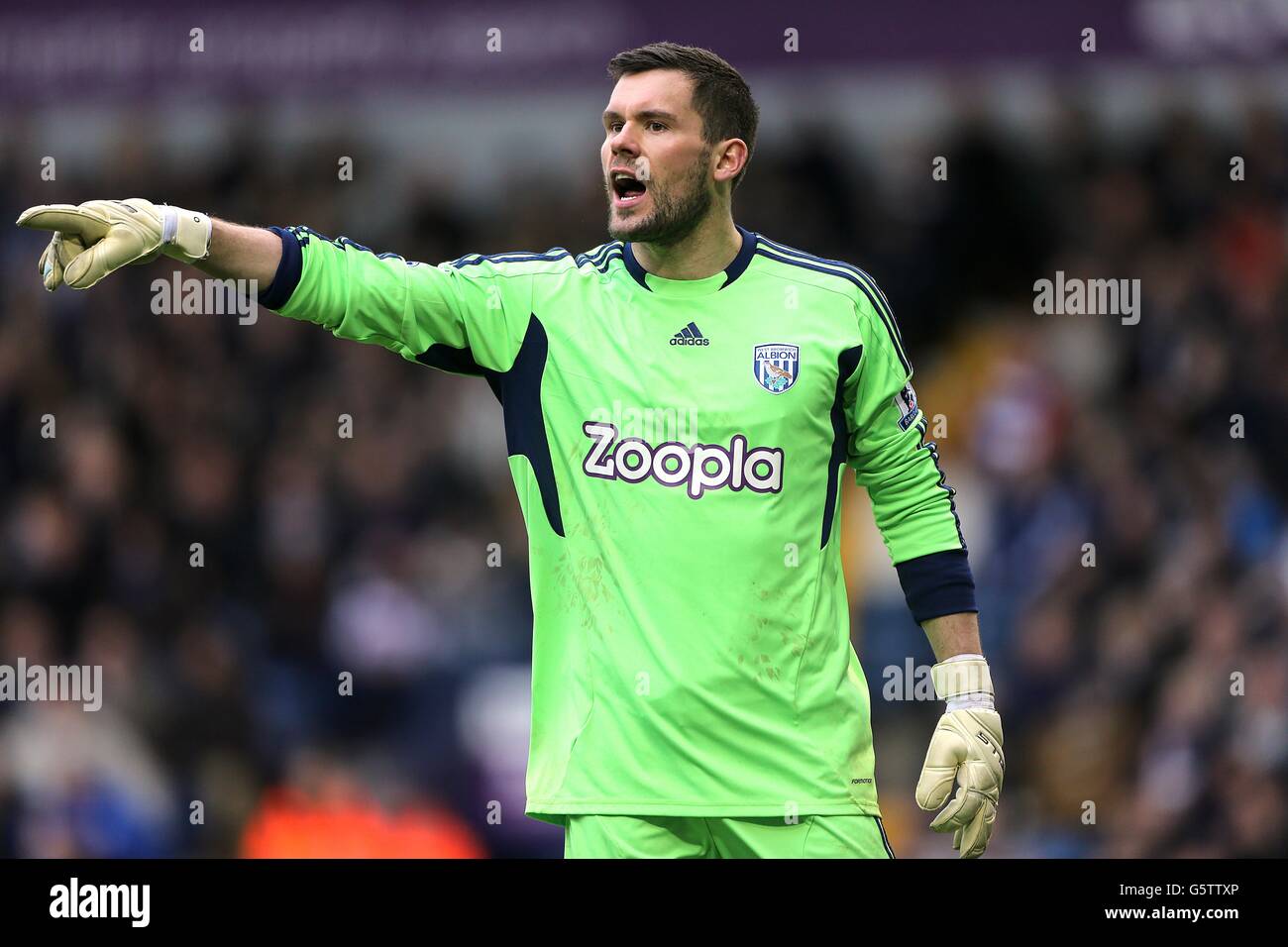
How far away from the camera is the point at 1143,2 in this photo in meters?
9.21

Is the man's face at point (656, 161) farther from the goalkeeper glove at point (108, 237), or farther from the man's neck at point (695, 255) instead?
the goalkeeper glove at point (108, 237)

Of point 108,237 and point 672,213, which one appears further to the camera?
point 672,213

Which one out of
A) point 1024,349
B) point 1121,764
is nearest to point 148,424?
point 1024,349

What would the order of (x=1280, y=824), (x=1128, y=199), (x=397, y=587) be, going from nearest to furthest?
(x=1280, y=824) → (x=397, y=587) → (x=1128, y=199)

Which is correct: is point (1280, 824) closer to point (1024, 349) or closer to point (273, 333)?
point (1024, 349)

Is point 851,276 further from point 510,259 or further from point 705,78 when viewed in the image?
point 510,259

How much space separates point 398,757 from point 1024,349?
3515 millimetres

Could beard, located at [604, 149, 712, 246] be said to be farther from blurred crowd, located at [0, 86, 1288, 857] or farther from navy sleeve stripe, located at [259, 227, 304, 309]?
blurred crowd, located at [0, 86, 1288, 857]

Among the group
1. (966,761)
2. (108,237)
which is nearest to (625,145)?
(108,237)

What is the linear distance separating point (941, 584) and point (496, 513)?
4828mm

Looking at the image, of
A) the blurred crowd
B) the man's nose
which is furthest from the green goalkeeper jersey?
the blurred crowd

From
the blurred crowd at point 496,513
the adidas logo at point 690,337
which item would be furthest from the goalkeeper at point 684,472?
the blurred crowd at point 496,513

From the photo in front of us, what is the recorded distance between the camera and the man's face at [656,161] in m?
4.50

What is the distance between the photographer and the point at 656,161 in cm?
451
